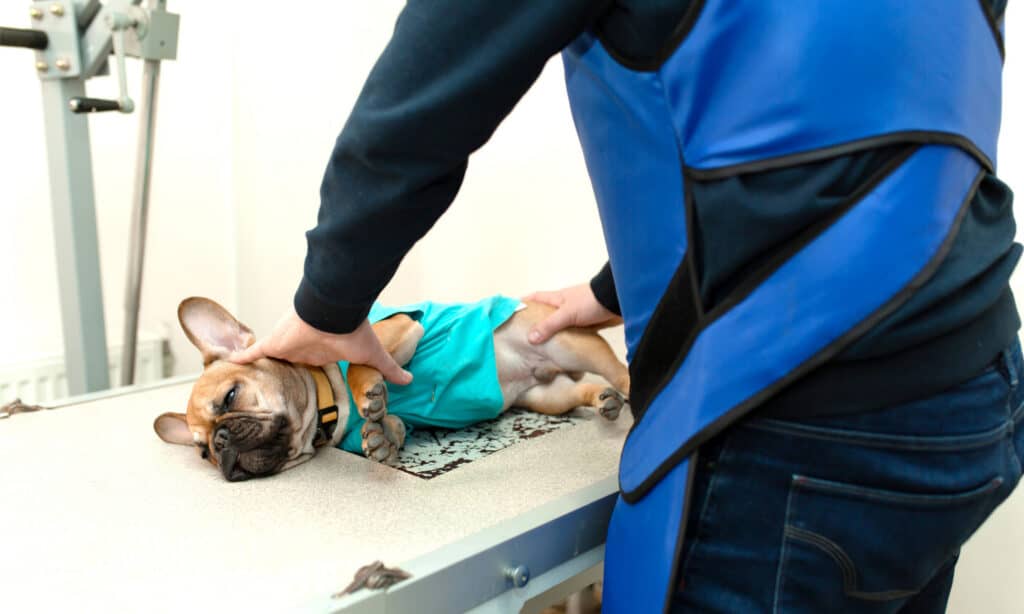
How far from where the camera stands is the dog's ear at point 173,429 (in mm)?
1278

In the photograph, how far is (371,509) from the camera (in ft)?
3.34

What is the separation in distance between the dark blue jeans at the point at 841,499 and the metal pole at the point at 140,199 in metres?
1.36

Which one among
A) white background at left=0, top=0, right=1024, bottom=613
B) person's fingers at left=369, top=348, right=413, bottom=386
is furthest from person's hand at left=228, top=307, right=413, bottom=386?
white background at left=0, top=0, right=1024, bottom=613

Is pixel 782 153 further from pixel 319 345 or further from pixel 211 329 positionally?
pixel 211 329

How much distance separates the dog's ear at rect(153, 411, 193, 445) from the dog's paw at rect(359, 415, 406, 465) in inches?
11.9

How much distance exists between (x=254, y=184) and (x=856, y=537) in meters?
2.11

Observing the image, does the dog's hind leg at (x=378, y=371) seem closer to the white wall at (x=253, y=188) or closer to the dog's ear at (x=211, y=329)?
the dog's ear at (x=211, y=329)

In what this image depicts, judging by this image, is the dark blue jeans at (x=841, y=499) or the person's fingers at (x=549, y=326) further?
the person's fingers at (x=549, y=326)

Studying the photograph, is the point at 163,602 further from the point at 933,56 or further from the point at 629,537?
the point at 933,56

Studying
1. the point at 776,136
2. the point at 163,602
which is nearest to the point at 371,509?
the point at 163,602

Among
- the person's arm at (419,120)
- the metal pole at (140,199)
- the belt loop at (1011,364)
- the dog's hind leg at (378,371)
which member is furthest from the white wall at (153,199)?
the belt loop at (1011,364)

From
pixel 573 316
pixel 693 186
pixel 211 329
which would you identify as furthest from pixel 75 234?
pixel 693 186

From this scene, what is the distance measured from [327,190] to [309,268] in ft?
0.32

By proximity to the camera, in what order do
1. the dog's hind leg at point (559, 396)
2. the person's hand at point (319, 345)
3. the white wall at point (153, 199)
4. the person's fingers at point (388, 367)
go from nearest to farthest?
the person's hand at point (319, 345), the person's fingers at point (388, 367), the dog's hind leg at point (559, 396), the white wall at point (153, 199)
